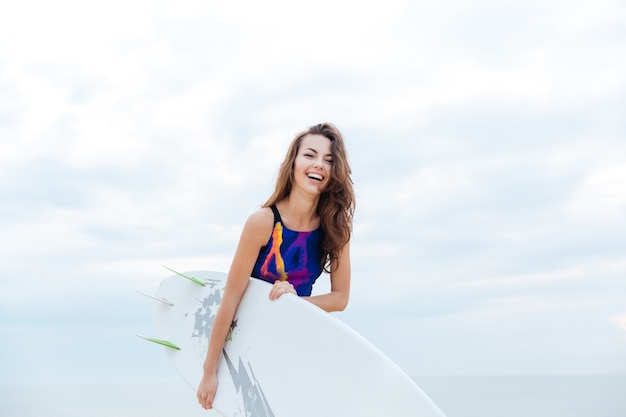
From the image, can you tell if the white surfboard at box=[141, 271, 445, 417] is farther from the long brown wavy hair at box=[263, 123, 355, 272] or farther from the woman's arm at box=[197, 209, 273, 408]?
the long brown wavy hair at box=[263, 123, 355, 272]

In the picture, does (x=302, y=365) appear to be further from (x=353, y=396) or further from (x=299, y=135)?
(x=299, y=135)

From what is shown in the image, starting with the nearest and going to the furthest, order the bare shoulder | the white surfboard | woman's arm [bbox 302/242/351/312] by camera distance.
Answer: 1. the white surfboard
2. the bare shoulder
3. woman's arm [bbox 302/242/351/312]

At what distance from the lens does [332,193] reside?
2688 mm

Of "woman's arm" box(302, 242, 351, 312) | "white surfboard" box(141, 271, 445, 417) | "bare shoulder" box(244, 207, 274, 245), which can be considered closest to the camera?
"white surfboard" box(141, 271, 445, 417)

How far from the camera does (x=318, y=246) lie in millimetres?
2742

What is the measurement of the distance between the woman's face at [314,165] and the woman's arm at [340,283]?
0.31 metres

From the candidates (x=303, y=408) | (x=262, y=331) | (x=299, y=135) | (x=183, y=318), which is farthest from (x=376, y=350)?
(x=183, y=318)

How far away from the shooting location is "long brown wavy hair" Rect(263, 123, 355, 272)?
8.77 ft

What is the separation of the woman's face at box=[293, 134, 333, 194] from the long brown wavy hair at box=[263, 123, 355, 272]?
3 centimetres

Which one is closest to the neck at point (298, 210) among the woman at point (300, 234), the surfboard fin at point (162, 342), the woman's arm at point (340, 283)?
the woman at point (300, 234)

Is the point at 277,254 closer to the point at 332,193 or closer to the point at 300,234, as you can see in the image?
the point at 300,234

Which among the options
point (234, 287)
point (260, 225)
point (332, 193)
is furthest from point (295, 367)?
point (332, 193)

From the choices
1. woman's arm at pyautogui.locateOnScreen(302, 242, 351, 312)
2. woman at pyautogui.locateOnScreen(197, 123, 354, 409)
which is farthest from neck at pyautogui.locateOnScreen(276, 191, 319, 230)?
woman's arm at pyautogui.locateOnScreen(302, 242, 351, 312)

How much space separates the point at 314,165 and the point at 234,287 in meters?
0.57
